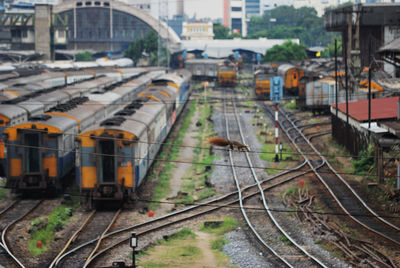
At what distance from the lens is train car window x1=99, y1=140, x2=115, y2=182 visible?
21.6 metres

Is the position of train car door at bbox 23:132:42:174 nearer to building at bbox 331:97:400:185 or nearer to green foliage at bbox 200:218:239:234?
green foliage at bbox 200:218:239:234

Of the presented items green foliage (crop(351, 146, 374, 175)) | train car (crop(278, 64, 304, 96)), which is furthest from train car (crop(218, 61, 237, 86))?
green foliage (crop(351, 146, 374, 175))

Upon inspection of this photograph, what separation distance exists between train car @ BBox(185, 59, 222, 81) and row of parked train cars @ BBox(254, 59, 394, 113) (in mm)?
13625

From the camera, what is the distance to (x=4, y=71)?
2318 inches

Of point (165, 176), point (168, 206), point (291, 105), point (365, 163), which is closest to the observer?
point (168, 206)

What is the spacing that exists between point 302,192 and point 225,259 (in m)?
7.91

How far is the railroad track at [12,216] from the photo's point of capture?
17.4 meters

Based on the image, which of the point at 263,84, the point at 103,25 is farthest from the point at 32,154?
the point at 103,25

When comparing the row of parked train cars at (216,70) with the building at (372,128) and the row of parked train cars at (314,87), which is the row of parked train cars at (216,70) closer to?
the row of parked train cars at (314,87)

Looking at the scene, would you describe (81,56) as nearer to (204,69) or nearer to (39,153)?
(204,69)

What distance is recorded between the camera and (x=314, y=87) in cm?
4806

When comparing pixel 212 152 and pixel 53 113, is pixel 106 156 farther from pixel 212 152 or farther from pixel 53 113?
pixel 212 152

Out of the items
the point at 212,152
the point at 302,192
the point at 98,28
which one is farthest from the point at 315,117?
the point at 98,28

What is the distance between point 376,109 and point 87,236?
59.2 ft
